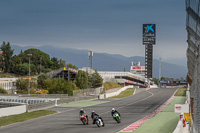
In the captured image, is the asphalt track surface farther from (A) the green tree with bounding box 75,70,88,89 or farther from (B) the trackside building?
(A) the green tree with bounding box 75,70,88,89

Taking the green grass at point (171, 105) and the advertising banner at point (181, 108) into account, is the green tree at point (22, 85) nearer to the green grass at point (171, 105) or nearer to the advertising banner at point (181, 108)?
the green grass at point (171, 105)

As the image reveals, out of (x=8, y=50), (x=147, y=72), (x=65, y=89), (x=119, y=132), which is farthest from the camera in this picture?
(x=147, y=72)

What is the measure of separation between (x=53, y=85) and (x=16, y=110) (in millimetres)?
37811

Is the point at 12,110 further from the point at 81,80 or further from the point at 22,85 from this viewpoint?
the point at 81,80

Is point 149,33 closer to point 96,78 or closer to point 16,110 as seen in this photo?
point 96,78

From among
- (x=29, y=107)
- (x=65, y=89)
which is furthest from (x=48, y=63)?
(x=29, y=107)

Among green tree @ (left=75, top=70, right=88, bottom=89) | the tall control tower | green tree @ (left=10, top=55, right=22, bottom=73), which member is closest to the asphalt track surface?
green tree @ (left=75, top=70, right=88, bottom=89)

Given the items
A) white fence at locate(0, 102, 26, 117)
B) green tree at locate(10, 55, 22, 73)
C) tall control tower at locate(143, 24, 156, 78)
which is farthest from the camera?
tall control tower at locate(143, 24, 156, 78)

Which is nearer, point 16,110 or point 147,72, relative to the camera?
point 16,110

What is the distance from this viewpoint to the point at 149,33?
7293 inches

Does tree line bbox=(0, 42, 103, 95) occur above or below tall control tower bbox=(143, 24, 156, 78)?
below

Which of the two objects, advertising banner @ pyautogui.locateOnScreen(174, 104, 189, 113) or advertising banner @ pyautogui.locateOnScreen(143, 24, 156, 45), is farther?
advertising banner @ pyautogui.locateOnScreen(143, 24, 156, 45)

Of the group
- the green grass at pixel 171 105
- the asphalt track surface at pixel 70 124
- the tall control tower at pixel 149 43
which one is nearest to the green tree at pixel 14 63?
the tall control tower at pixel 149 43

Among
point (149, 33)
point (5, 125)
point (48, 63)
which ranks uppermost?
point (149, 33)
